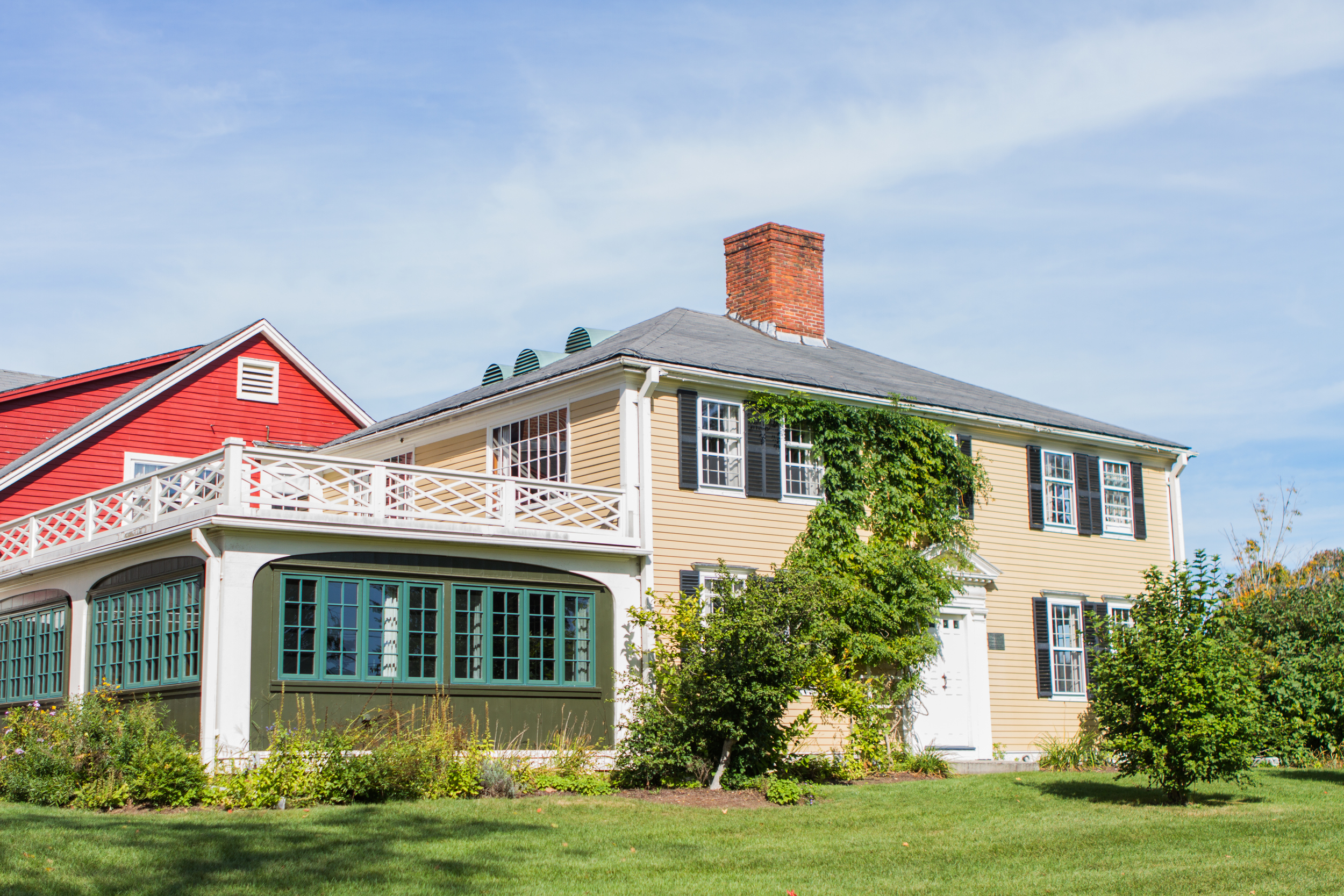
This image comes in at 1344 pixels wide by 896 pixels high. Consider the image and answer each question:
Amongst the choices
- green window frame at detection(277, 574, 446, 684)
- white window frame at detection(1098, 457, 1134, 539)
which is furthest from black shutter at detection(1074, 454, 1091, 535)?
green window frame at detection(277, 574, 446, 684)

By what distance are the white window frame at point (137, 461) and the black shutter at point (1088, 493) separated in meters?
16.1

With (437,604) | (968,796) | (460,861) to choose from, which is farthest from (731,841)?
(437,604)

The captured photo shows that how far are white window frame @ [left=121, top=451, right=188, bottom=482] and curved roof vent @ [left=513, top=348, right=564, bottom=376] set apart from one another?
25.1 ft

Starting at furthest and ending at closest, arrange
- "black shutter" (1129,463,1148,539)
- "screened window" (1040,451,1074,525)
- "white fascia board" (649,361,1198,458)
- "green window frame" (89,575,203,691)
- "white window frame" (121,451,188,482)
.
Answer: "white window frame" (121,451,188,482), "black shutter" (1129,463,1148,539), "screened window" (1040,451,1074,525), "white fascia board" (649,361,1198,458), "green window frame" (89,575,203,691)

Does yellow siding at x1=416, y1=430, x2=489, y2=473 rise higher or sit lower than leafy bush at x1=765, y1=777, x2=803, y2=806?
higher

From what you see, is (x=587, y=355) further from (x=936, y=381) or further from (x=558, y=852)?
(x=558, y=852)

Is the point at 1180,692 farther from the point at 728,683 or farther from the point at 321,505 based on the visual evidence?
the point at 321,505

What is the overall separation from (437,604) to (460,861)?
6.19 m

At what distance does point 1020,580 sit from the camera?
21.7 metres

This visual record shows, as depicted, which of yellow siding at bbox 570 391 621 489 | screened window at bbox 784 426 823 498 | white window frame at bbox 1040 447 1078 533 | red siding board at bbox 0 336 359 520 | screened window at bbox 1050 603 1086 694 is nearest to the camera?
yellow siding at bbox 570 391 621 489

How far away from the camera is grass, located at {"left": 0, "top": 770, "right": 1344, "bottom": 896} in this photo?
31.3 feet

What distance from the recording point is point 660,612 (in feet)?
57.9

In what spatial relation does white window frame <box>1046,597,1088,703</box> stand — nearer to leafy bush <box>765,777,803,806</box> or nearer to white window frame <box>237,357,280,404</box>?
leafy bush <box>765,777,803,806</box>

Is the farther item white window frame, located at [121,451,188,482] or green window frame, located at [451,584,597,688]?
→ white window frame, located at [121,451,188,482]
